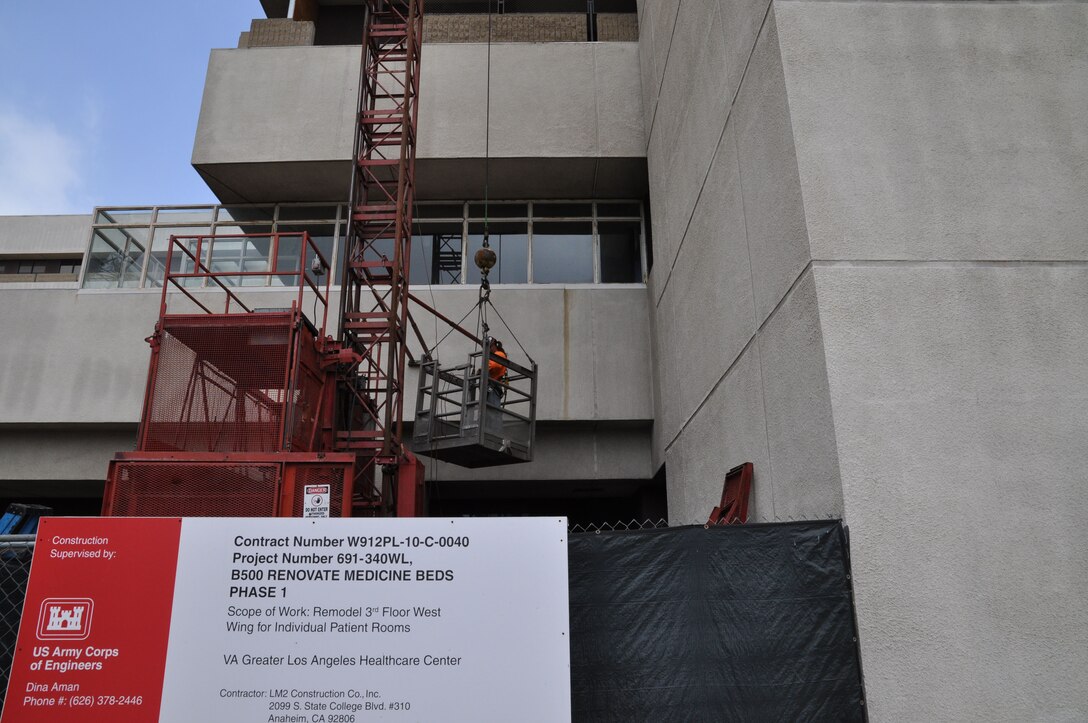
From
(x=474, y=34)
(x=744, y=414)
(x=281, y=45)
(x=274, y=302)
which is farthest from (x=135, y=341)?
(x=744, y=414)

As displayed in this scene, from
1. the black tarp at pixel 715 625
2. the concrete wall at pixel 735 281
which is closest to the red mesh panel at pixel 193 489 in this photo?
the black tarp at pixel 715 625

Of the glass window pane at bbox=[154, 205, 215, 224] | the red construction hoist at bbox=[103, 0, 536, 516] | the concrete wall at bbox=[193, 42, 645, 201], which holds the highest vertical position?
the concrete wall at bbox=[193, 42, 645, 201]

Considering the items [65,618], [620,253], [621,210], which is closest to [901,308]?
[65,618]

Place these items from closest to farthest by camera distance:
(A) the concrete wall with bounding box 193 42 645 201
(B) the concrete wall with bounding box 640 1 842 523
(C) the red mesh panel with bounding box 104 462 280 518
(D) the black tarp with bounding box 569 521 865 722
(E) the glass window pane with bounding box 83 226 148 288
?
(D) the black tarp with bounding box 569 521 865 722 → (B) the concrete wall with bounding box 640 1 842 523 → (C) the red mesh panel with bounding box 104 462 280 518 → (A) the concrete wall with bounding box 193 42 645 201 → (E) the glass window pane with bounding box 83 226 148 288

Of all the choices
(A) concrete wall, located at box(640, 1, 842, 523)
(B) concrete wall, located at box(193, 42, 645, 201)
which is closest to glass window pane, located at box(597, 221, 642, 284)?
(B) concrete wall, located at box(193, 42, 645, 201)

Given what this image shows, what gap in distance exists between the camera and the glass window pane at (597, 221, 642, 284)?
50.0 ft

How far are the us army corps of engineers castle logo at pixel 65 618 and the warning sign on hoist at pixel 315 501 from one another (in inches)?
162

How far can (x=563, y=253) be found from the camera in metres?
15.5

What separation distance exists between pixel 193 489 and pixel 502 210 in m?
9.49

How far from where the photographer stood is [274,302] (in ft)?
48.6

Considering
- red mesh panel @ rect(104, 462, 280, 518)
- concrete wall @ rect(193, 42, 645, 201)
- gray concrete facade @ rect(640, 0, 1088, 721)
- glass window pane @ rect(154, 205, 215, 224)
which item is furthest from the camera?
glass window pane @ rect(154, 205, 215, 224)

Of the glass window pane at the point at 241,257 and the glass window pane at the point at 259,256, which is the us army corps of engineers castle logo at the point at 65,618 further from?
the glass window pane at the point at 241,257

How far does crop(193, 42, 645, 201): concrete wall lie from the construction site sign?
38.7ft

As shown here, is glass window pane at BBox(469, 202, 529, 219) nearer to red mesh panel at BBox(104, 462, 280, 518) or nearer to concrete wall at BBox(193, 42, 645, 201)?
concrete wall at BBox(193, 42, 645, 201)
